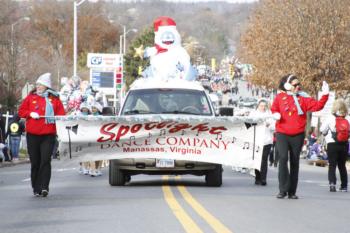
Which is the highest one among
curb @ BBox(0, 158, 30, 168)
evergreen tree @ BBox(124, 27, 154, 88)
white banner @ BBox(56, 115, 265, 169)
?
evergreen tree @ BBox(124, 27, 154, 88)

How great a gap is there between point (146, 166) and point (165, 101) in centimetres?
168

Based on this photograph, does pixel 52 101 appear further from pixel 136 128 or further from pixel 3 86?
pixel 3 86

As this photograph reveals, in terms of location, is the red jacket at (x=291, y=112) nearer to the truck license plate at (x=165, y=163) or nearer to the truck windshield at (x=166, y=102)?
the truck license plate at (x=165, y=163)

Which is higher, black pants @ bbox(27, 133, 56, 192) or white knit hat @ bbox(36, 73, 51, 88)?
white knit hat @ bbox(36, 73, 51, 88)

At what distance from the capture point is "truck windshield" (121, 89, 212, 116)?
65.9ft

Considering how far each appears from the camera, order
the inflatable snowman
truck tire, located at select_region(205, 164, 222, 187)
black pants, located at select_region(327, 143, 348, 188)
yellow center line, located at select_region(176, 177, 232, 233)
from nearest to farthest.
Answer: yellow center line, located at select_region(176, 177, 232, 233) → truck tire, located at select_region(205, 164, 222, 187) → black pants, located at select_region(327, 143, 348, 188) → the inflatable snowman

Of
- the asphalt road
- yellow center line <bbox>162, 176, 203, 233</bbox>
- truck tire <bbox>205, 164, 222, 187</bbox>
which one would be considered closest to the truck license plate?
the asphalt road

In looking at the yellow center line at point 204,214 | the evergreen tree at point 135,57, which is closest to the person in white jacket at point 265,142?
the yellow center line at point 204,214

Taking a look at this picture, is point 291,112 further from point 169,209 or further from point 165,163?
point 169,209

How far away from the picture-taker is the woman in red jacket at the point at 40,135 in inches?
693

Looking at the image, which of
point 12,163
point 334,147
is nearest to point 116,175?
point 334,147

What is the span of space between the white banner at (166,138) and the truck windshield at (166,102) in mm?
623

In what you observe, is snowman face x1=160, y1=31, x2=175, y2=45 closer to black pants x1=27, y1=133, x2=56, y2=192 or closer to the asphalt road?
the asphalt road

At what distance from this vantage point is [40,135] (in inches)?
698
